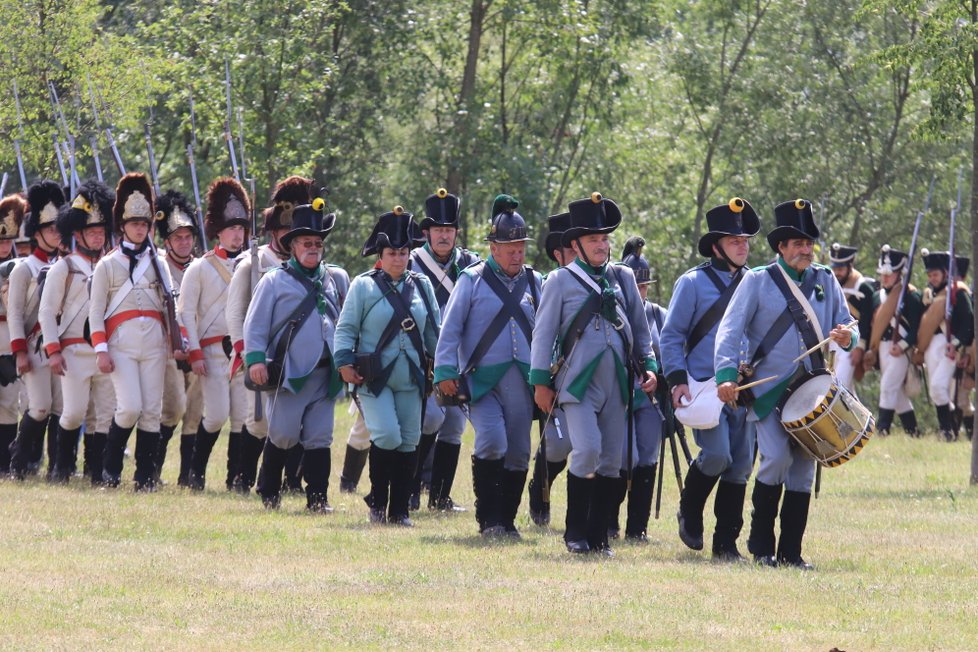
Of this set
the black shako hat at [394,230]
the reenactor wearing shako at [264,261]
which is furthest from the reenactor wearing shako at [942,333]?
the black shako hat at [394,230]

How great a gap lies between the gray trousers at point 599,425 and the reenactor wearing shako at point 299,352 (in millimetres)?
2530

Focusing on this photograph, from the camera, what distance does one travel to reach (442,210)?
14.6 meters

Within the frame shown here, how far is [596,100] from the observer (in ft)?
100.0

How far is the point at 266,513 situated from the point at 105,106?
7.40 meters

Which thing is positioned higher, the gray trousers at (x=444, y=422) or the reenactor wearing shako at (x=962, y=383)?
the reenactor wearing shako at (x=962, y=383)

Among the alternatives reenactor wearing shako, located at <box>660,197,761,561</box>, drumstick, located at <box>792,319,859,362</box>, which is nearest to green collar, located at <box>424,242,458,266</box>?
reenactor wearing shako, located at <box>660,197,761,561</box>

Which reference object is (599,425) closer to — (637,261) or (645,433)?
(645,433)

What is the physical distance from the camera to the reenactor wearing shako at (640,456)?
518 inches

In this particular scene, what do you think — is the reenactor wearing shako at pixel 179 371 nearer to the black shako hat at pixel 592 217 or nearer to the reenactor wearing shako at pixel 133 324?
the reenactor wearing shako at pixel 133 324

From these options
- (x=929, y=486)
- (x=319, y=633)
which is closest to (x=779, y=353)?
(x=319, y=633)

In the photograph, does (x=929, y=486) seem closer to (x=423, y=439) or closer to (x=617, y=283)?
(x=423, y=439)

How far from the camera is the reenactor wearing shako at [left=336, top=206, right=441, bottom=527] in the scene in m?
13.3

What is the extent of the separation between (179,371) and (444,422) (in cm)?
250

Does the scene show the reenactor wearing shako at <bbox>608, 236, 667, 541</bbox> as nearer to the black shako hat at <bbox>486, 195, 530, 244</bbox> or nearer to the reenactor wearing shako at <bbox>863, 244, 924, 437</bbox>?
the black shako hat at <bbox>486, 195, 530, 244</bbox>
